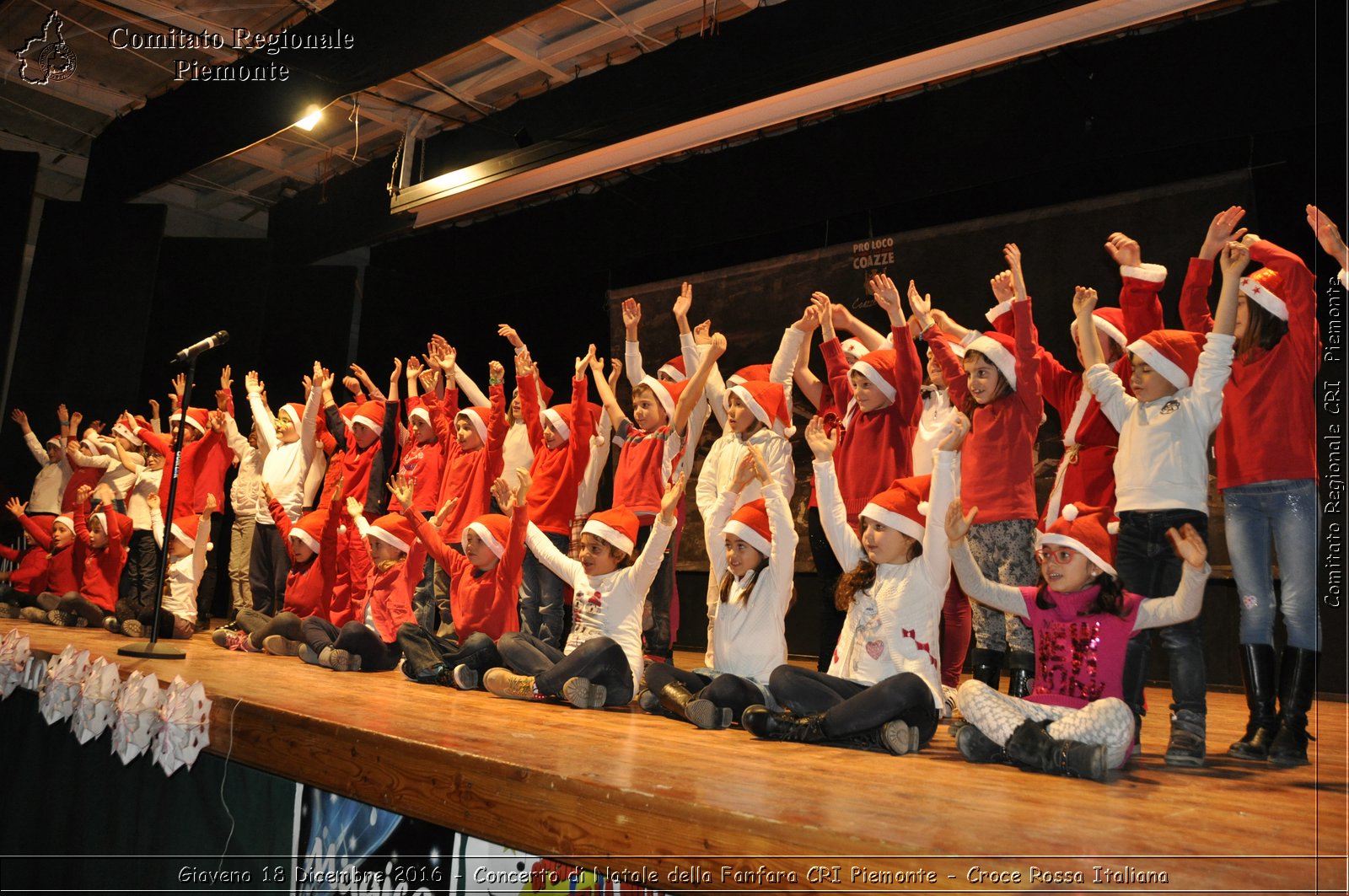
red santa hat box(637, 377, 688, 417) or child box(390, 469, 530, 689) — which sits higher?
red santa hat box(637, 377, 688, 417)

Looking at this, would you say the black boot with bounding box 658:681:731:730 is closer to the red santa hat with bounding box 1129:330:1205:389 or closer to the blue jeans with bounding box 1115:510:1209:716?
the blue jeans with bounding box 1115:510:1209:716

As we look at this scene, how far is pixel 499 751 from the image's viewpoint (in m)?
2.51

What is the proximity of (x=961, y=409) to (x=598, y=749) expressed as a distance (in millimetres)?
1818

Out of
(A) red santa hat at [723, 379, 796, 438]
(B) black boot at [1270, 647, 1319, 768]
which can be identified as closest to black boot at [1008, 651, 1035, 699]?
(B) black boot at [1270, 647, 1319, 768]

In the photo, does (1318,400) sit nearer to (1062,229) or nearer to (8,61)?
(1062,229)

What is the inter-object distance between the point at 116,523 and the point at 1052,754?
20.9ft

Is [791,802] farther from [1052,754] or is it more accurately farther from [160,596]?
[160,596]

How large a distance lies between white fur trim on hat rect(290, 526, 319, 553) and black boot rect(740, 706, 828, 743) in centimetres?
334

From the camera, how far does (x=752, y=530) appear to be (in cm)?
363

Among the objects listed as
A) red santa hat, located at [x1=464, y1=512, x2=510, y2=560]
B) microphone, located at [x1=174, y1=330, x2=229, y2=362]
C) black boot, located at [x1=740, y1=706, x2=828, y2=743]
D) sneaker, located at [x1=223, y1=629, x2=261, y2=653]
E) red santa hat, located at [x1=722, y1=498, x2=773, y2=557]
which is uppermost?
microphone, located at [x1=174, y1=330, x2=229, y2=362]

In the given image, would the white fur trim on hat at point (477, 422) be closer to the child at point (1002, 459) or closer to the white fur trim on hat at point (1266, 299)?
the child at point (1002, 459)

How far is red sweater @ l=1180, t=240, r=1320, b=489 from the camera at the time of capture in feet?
9.29

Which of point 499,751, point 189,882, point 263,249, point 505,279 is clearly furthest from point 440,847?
point 263,249

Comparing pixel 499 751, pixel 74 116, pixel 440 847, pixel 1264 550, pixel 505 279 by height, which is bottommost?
pixel 440 847
